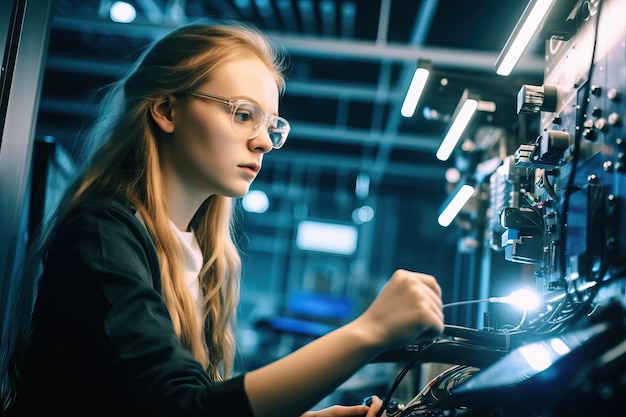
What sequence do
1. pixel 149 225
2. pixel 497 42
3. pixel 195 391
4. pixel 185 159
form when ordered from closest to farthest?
1. pixel 195 391
2. pixel 149 225
3. pixel 185 159
4. pixel 497 42

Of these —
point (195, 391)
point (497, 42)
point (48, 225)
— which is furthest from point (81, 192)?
point (497, 42)

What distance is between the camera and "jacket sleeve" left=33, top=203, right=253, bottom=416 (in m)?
0.98

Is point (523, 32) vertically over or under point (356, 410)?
over

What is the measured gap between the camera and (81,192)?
56.9 inches

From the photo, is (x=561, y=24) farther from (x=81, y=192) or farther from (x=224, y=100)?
(x=81, y=192)

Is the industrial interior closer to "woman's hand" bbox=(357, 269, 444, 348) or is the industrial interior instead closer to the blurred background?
the blurred background

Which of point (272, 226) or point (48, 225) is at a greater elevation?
point (272, 226)

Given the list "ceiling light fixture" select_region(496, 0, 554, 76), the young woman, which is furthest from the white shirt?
"ceiling light fixture" select_region(496, 0, 554, 76)

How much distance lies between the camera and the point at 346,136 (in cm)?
795

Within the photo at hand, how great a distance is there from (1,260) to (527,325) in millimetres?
1360

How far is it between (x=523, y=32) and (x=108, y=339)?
4.44 feet

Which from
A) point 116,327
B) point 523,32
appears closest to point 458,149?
point 523,32

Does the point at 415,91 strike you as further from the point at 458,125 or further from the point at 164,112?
the point at 164,112

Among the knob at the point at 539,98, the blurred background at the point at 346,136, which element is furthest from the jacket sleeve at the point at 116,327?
the knob at the point at 539,98
